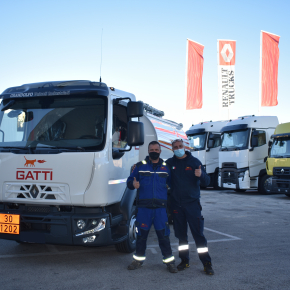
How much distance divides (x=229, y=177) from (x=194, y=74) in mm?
10774

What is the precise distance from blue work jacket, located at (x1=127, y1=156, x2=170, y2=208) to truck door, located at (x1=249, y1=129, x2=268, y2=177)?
11.1 metres

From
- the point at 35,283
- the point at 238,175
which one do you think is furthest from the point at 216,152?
the point at 35,283

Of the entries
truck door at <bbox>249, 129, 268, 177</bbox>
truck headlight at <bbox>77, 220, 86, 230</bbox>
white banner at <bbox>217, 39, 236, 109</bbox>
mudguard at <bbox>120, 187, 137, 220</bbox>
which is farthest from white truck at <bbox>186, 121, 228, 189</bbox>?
truck headlight at <bbox>77, 220, 86, 230</bbox>

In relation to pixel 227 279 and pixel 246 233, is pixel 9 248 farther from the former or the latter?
pixel 246 233

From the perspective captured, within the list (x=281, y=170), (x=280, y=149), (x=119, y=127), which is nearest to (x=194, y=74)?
(x=280, y=149)

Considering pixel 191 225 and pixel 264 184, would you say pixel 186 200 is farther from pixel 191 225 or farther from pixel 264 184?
pixel 264 184

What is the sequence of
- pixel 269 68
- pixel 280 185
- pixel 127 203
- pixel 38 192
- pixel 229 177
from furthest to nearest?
pixel 269 68, pixel 229 177, pixel 280 185, pixel 127 203, pixel 38 192

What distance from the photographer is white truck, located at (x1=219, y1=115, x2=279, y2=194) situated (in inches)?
593

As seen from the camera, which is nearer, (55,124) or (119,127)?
(55,124)

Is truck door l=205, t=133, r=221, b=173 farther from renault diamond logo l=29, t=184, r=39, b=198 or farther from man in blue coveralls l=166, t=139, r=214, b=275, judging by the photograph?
renault diamond logo l=29, t=184, r=39, b=198

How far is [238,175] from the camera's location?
15227mm

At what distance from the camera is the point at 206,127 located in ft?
59.4

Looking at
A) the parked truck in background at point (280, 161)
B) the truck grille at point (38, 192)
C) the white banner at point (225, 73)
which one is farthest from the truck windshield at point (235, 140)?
the truck grille at point (38, 192)

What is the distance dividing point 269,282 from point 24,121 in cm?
394
